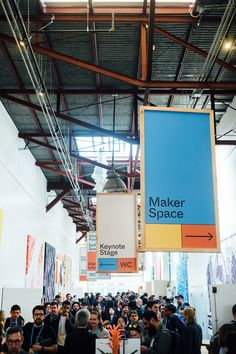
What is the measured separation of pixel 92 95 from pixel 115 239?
3948 mm

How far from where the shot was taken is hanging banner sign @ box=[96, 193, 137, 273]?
28.8ft

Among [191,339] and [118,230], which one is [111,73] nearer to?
[118,230]

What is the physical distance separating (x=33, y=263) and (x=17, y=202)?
3.43 metres

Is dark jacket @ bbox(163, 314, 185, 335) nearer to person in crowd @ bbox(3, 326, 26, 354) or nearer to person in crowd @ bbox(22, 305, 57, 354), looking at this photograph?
person in crowd @ bbox(22, 305, 57, 354)

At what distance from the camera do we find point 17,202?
42.1 feet

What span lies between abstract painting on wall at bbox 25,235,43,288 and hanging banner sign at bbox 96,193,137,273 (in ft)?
19.9

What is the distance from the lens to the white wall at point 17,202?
11.3 m

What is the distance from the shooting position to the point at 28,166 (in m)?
14.5

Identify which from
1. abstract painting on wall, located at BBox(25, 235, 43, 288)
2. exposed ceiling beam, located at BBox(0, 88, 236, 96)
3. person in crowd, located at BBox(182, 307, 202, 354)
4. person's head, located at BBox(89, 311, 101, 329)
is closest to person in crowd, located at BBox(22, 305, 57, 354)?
person's head, located at BBox(89, 311, 101, 329)

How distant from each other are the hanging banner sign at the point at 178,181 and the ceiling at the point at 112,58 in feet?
6.77

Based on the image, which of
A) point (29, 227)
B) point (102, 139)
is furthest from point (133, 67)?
point (29, 227)

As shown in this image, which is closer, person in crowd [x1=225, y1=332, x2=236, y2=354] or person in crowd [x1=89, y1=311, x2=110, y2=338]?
person in crowd [x1=225, y1=332, x2=236, y2=354]

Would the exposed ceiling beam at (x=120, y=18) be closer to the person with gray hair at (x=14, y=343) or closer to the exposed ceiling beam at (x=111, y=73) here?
the exposed ceiling beam at (x=111, y=73)

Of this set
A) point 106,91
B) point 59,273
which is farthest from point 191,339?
point 59,273
